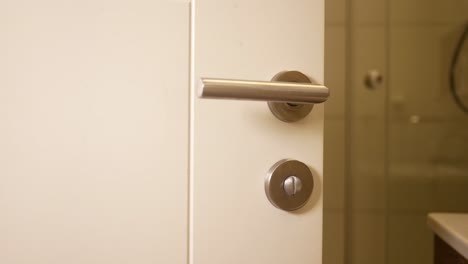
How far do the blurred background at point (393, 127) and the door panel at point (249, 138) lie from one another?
55 centimetres

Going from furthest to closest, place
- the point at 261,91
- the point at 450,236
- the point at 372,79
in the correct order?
1. the point at 372,79
2. the point at 450,236
3. the point at 261,91

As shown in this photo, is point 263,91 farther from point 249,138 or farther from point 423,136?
point 423,136

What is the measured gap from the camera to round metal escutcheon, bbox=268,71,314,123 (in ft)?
0.94

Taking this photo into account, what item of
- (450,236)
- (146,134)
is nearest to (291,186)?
(146,134)

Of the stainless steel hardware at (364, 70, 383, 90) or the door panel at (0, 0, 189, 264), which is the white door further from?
the stainless steel hardware at (364, 70, 383, 90)

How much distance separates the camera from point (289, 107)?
29 cm

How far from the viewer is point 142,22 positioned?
271 millimetres

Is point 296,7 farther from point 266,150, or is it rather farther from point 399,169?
point 399,169

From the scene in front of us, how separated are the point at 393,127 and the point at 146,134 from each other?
80 centimetres

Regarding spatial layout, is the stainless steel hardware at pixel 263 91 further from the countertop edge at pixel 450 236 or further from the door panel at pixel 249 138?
the countertop edge at pixel 450 236

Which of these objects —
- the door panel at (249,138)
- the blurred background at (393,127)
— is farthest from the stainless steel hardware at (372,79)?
the door panel at (249,138)

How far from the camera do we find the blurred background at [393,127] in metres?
0.82

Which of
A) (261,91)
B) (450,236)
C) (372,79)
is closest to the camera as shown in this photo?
(261,91)

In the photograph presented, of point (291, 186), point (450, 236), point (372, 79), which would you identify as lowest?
point (450, 236)
